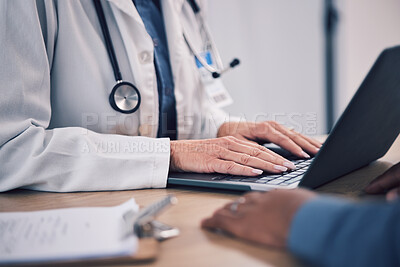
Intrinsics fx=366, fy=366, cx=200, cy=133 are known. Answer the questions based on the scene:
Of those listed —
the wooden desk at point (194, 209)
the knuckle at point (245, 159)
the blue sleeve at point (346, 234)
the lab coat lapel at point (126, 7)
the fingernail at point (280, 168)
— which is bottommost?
the wooden desk at point (194, 209)

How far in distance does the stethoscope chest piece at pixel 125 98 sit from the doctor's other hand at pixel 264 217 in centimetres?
46

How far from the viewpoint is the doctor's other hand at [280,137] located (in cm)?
85

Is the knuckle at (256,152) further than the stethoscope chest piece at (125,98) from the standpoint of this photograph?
No

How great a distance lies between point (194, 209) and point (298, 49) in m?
2.45

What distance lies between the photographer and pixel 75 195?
64 cm

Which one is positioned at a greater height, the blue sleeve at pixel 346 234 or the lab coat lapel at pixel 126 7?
the lab coat lapel at pixel 126 7

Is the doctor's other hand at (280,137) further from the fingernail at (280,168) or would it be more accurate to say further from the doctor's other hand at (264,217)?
the doctor's other hand at (264,217)

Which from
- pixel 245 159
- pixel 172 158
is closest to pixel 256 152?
pixel 245 159

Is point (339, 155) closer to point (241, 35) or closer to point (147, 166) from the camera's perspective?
point (147, 166)

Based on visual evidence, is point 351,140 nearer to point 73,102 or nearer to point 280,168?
point 280,168

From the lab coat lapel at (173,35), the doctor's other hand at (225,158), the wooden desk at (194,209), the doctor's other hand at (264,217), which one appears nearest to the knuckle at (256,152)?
the doctor's other hand at (225,158)

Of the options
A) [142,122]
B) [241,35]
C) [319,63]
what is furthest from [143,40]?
[319,63]

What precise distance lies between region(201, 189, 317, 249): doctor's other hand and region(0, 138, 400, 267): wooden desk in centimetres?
1

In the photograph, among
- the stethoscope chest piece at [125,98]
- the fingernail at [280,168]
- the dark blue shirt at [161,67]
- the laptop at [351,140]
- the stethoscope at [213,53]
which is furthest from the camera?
the stethoscope at [213,53]
